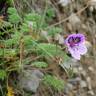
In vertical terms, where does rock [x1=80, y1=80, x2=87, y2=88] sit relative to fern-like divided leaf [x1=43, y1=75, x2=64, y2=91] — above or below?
below

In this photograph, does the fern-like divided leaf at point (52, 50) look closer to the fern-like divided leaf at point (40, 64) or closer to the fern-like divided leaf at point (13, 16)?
the fern-like divided leaf at point (40, 64)

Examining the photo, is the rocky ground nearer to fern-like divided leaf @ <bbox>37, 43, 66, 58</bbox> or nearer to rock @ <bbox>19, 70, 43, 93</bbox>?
rock @ <bbox>19, 70, 43, 93</bbox>

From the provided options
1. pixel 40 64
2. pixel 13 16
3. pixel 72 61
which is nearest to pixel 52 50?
pixel 40 64

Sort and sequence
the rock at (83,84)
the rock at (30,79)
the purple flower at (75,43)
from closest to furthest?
1. the purple flower at (75,43)
2. the rock at (30,79)
3. the rock at (83,84)

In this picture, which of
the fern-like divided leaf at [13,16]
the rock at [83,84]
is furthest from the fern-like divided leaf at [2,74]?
the rock at [83,84]

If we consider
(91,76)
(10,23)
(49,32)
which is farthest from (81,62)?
(10,23)

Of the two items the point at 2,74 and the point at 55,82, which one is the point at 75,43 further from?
the point at 2,74

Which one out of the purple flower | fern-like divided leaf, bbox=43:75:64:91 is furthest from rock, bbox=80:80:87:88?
the purple flower

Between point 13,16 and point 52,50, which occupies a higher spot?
point 13,16
